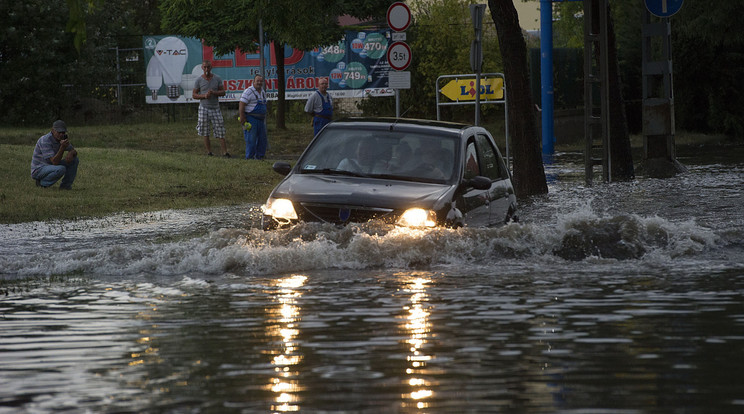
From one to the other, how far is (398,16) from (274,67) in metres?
20.7

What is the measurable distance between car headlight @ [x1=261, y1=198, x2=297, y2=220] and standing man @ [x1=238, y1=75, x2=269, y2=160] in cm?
1612

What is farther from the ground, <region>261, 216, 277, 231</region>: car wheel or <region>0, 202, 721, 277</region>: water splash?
<region>261, 216, 277, 231</region>: car wheel

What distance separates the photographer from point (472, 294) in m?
9.45

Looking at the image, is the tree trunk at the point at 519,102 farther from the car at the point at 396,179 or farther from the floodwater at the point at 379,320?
the car at the point at 396,179

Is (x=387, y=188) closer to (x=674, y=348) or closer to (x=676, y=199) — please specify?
(x=674, y=348)

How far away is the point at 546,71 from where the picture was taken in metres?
32.8

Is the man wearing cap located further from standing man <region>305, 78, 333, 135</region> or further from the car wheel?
the car wheel

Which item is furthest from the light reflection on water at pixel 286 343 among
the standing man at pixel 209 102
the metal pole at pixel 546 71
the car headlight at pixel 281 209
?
the metal pole at pixel 546 71

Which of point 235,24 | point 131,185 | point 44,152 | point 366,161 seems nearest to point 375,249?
point 366,161

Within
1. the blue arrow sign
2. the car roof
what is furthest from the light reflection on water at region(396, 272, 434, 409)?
the blue arrow sign

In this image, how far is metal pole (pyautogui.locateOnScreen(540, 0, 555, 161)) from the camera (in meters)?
32.8

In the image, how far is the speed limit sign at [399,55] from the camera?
22.3 meters

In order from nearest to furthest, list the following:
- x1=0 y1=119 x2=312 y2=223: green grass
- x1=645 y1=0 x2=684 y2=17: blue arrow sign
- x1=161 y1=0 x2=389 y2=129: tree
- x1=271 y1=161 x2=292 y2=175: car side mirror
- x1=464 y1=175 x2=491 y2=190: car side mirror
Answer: x1=464 y1=175 x2=491 y2=190: car side mirror, x1=271 y1=161 x2=292 y2=175: car side mirror, x1=0 y1=119 x2=312 y2=223: green grass, x1=645 y1=0 x2=684 y2=17: blue arrow sign, x1=161 y1=0 x2=389 y2=129: tree

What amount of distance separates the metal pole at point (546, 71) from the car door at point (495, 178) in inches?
766
